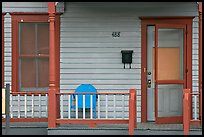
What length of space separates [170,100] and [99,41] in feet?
6.90

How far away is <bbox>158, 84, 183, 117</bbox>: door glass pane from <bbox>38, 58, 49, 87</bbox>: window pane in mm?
2600

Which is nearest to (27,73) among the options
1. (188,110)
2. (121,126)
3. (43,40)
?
(43,40)

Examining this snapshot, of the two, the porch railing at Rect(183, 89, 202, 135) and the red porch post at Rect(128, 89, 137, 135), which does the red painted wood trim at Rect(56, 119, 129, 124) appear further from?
the porch railing at Rect(183, 89, 202, 135)

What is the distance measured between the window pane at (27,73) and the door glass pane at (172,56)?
9.51ft

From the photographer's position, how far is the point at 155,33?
32.8ft

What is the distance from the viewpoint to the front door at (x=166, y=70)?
10.1 m

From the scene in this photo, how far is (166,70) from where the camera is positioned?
10164mm

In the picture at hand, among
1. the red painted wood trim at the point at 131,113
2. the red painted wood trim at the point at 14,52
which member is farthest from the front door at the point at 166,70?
the red painted wood trim at the point at 14,52

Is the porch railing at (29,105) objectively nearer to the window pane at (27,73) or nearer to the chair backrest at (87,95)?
the window pane at (27,73)

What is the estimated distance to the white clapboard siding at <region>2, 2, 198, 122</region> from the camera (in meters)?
10.1

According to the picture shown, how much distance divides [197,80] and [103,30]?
243 cm

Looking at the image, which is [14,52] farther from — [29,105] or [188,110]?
[188,110]

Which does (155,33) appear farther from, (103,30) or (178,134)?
(178,134)

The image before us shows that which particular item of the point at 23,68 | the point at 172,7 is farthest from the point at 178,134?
the point at 23,68
